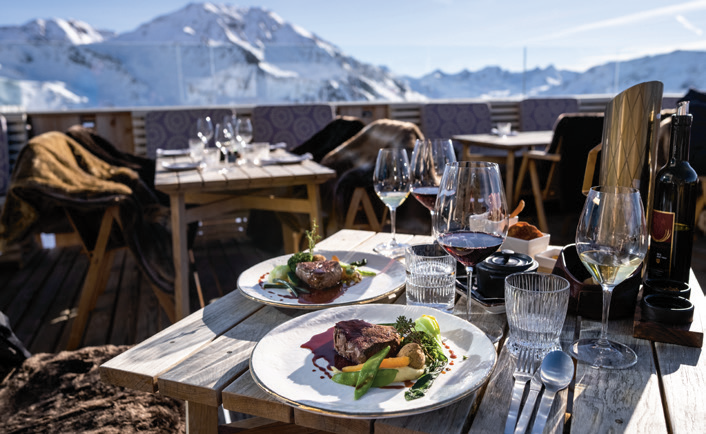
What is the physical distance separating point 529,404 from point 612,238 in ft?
0.84

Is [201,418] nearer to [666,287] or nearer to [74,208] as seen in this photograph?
[666,287]

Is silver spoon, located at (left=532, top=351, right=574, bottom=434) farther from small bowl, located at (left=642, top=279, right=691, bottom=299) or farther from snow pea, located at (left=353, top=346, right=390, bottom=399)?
small bowl, located at (left=642, top=279, right=691, bottom=299)

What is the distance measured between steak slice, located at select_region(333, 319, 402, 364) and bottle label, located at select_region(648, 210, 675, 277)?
507 millimetres

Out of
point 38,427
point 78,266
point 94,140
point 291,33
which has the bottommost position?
point 78,266

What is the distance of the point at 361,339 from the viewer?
2.42 feet

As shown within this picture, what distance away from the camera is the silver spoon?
0.67 metres

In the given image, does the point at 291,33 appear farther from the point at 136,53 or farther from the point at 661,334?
the point at 661,334

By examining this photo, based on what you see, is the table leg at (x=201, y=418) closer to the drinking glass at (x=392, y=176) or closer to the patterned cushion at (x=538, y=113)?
the drinking glass at (x=392, y=176)

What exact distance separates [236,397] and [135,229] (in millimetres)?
2032

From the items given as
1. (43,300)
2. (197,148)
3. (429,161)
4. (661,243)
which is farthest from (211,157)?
(661,243)

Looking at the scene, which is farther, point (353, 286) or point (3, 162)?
point (3, 162)

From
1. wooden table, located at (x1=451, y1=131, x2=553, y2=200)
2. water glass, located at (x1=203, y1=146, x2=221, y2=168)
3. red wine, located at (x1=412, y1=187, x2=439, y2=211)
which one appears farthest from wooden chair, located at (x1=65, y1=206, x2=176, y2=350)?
wooden table, located at (x1=451, y1=131, x2=553, y2=200)

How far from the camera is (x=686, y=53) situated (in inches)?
280

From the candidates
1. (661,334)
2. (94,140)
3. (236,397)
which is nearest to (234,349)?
(236,397)
